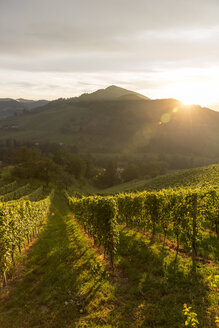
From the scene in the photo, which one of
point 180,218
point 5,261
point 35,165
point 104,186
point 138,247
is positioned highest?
point 180,218

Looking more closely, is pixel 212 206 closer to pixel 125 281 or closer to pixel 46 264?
pixel 125 281

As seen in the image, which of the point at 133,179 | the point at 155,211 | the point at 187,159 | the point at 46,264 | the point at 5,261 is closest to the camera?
the point at 5,261

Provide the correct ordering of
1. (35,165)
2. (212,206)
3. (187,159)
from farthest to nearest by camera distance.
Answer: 1. (187,159)
2. (35,165)
3. (212,206)

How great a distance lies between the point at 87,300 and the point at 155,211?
32.7ft

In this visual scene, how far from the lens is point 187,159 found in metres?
173

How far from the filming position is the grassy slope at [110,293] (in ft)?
26.6

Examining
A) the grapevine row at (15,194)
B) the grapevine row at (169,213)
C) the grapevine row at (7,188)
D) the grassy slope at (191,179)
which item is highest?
the grapevine row at (169,213)

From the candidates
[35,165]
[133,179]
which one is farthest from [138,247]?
[133,179]

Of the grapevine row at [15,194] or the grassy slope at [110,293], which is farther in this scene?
the grapevine row at [15,194]

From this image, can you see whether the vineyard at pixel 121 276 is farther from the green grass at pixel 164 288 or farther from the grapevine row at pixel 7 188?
the grapevine row at pixel 7 188

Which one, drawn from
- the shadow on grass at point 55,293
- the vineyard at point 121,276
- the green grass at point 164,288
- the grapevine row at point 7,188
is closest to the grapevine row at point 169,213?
the vineyard at point 121,276

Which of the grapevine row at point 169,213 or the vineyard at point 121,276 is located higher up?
the grapevine row at point 169,213

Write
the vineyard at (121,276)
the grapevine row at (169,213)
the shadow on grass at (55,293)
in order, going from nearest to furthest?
the vineyard at (121,276), the shadow on grass at (55,293), the grapevine row at (169,213)

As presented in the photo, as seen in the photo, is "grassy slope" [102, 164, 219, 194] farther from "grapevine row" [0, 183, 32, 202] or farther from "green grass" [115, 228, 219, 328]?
"grapevine row" [0, 183, 32, 202]
